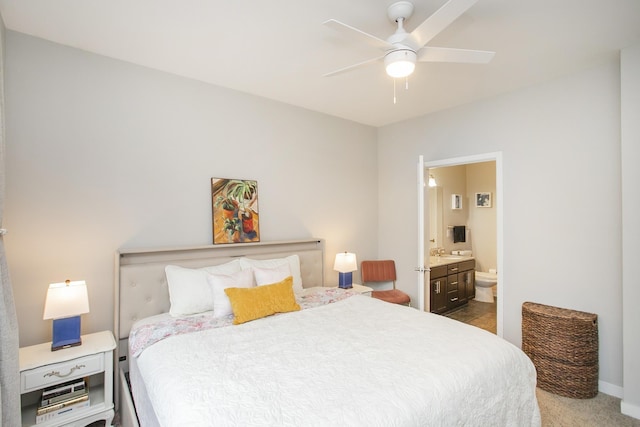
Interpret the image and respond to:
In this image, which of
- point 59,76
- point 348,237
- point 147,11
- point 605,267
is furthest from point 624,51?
point 59,76

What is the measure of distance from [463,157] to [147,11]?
3.16 meters

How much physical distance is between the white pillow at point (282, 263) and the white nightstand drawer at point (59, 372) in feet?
3.94

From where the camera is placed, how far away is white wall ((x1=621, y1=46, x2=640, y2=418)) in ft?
7.55

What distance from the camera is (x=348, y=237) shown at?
4102 mm

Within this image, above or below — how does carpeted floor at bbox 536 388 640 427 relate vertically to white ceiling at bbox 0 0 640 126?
below

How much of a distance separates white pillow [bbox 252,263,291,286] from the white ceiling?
5.66 feet

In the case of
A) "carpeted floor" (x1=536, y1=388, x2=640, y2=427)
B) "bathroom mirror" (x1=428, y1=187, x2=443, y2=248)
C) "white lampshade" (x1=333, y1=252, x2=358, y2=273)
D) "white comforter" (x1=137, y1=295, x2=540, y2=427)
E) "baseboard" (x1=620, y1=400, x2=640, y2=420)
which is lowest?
→ "carpeted floor" (x1=536, y1=388, x2=640, y2=427)

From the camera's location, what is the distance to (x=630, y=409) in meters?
2.30

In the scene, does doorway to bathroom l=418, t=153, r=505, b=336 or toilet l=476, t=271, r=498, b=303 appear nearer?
toilet l=476, t=271, r=498, b=303

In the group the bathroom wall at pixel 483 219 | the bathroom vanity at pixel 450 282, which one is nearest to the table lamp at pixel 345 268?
the bathroom vanity at pixel 450 282

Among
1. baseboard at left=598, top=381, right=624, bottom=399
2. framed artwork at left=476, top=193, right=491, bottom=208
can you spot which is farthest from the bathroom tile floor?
framed artwork at left=476, top=193, right=491, bottom=208

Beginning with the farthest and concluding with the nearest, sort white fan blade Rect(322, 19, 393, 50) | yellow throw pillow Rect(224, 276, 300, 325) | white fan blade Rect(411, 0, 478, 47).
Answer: yellow throw pillow Rect(224, 276, 300, 325)
white fan blade Rect(322, 19, 393, 50)
white fan blade Rect(411, 0, 478, 47)

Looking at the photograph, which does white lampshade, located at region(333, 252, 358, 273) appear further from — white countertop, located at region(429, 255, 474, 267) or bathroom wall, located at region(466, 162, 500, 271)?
bathroom wall, located at region(466, 162, 500, 271)

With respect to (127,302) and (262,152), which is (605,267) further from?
→ (127,302)
